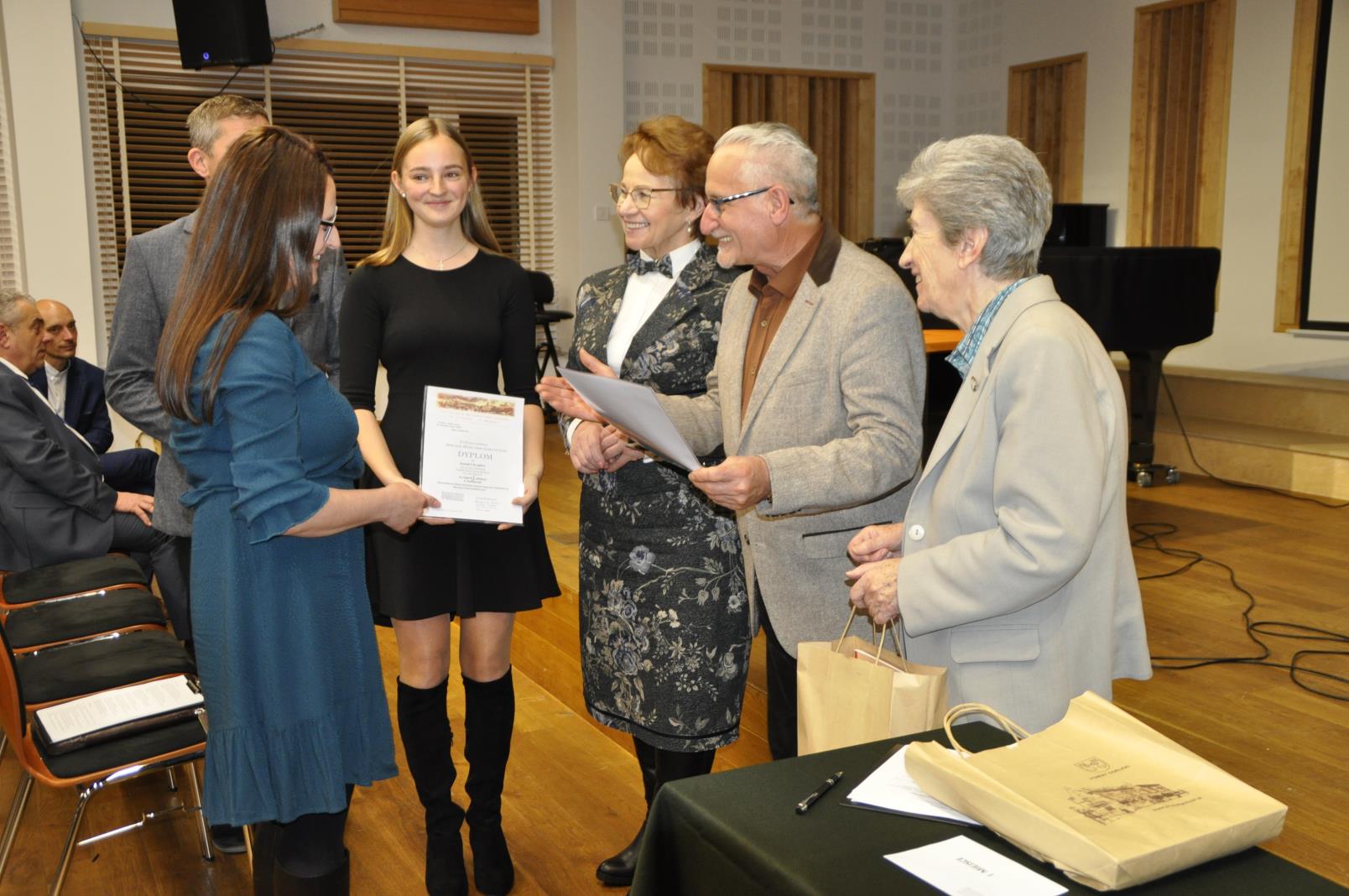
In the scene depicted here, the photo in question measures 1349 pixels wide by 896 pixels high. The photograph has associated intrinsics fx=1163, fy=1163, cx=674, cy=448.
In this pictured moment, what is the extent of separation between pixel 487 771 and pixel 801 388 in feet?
3.81

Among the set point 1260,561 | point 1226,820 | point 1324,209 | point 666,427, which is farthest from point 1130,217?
point 1226,820

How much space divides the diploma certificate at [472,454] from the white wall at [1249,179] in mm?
7535

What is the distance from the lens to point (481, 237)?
260 centimetres

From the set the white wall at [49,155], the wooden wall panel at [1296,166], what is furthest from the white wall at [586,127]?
the wooden wall panel at [1296,166]

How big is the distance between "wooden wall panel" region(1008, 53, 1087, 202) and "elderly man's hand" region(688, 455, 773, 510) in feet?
29.5

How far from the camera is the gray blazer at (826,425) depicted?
203cm

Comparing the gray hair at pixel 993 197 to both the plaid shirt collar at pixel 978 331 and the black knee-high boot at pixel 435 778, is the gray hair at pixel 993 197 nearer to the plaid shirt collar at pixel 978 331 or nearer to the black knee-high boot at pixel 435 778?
the plaid shirt collar at pixel 978 331

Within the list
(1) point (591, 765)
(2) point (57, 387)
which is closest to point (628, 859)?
(1) point (591, 765)

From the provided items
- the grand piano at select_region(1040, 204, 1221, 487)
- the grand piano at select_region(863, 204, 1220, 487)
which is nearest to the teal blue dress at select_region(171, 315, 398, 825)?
the grand piano at select_region(863, 204, 1220, 487)

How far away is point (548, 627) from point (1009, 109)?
8.21 meters

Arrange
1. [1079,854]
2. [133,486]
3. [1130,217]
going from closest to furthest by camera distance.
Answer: [1079,854], [133,486], [1130,217]

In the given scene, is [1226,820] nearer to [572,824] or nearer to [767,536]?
[767,536]

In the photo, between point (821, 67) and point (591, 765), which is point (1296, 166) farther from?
point (591, 765)

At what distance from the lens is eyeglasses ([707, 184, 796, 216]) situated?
2.16 meters
